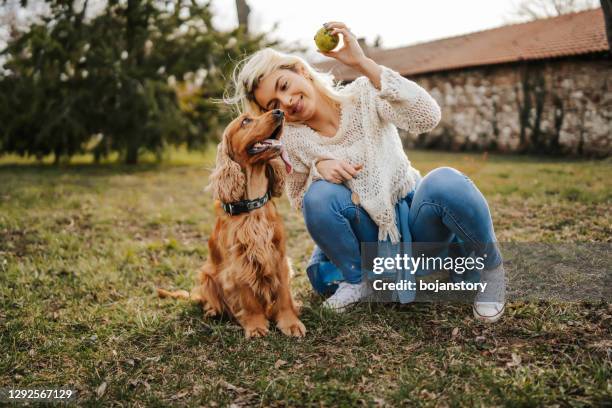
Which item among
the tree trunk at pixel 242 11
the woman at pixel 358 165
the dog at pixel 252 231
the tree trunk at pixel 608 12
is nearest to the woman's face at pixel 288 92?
the woman at pixel 358 165

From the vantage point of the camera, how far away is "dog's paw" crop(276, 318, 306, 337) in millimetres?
2521

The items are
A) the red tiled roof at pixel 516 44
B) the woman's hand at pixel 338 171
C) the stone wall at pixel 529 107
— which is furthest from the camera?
the red tiled roof at pixel 516 44

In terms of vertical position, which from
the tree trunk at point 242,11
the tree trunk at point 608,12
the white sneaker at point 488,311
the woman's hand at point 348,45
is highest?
the tree trunk at point 242,11

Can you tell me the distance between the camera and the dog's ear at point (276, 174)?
269cm

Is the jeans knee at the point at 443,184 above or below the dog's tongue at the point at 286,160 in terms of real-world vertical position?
below

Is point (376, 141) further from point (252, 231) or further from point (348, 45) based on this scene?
point (252, 231)

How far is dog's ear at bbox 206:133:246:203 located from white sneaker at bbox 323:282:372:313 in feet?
2.63

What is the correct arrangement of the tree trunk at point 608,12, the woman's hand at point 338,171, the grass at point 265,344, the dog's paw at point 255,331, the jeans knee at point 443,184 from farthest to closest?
1. the tree trunk at point 608,12
2. the woman's hand at point 338,171
3. the dog's paw at point 255,331
4. the jeans knee at point 443,184
5. the grass at point 265,344

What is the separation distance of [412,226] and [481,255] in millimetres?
391

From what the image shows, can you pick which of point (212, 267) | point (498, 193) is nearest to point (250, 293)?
point (212, 267)

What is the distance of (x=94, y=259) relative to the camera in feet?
12.9

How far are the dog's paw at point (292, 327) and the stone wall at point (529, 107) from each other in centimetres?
1187

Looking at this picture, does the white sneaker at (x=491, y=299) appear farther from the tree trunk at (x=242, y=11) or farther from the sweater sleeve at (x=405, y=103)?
the tree trunk at (x=242, y=11)

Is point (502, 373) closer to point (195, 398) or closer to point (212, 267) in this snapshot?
point (195, 398)
